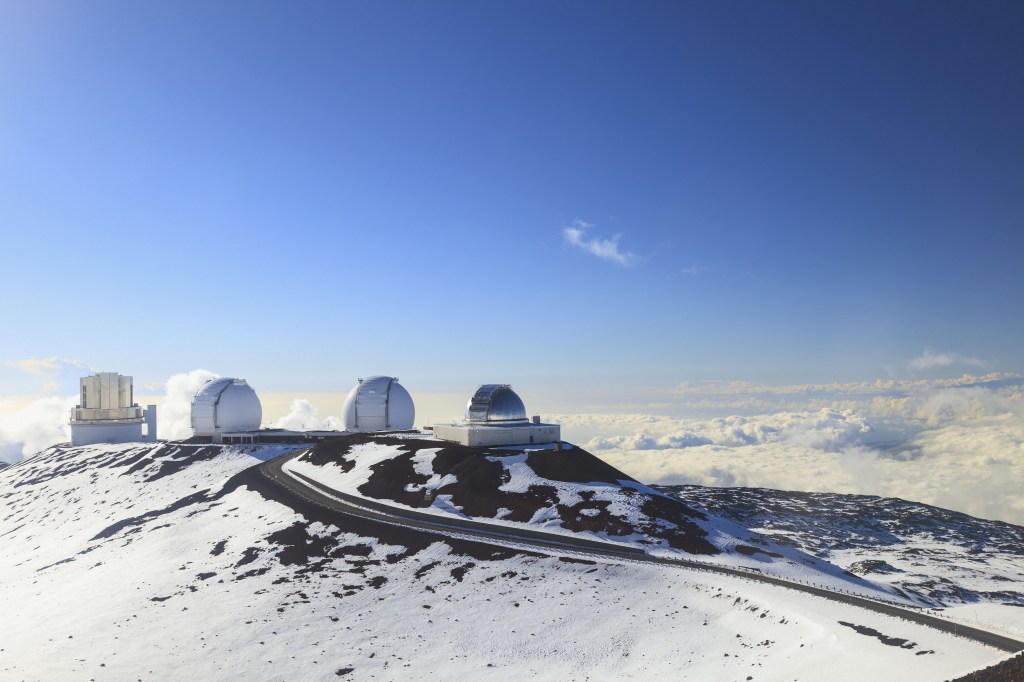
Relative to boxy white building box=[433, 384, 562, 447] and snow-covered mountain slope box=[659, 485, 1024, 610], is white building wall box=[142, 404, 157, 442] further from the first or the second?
snow-covered mountain slope box=[659, 485, 1024, 610]

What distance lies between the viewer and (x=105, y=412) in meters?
119

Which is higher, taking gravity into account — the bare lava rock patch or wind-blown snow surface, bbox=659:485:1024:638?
the bare lava rock patch

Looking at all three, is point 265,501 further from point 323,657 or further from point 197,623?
point 323,657

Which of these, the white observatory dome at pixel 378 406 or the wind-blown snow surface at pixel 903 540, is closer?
the wind-blown snow surface at pixel 903 540

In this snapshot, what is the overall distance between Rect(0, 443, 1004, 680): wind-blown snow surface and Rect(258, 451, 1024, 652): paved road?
4.89 feet

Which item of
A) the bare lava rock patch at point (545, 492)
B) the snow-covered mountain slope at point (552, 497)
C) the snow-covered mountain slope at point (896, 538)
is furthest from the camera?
the snow-covered mountain slope at point (896, 538)

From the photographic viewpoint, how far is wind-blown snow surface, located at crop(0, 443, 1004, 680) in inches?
1197

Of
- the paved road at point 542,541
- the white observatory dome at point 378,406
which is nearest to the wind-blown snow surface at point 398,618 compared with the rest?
the paved road at point 542,541

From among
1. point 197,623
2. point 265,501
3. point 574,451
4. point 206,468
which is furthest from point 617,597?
point 206,468

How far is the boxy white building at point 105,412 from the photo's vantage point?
388ft

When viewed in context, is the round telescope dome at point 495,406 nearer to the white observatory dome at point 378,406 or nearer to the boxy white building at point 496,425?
the boxy white building at point 496,425

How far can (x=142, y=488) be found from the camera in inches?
3302

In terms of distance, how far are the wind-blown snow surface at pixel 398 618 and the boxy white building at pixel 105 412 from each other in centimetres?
6667

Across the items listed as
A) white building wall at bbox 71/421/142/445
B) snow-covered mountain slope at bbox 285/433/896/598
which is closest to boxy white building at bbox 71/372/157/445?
white building wall at bbox 71/421/142/445
